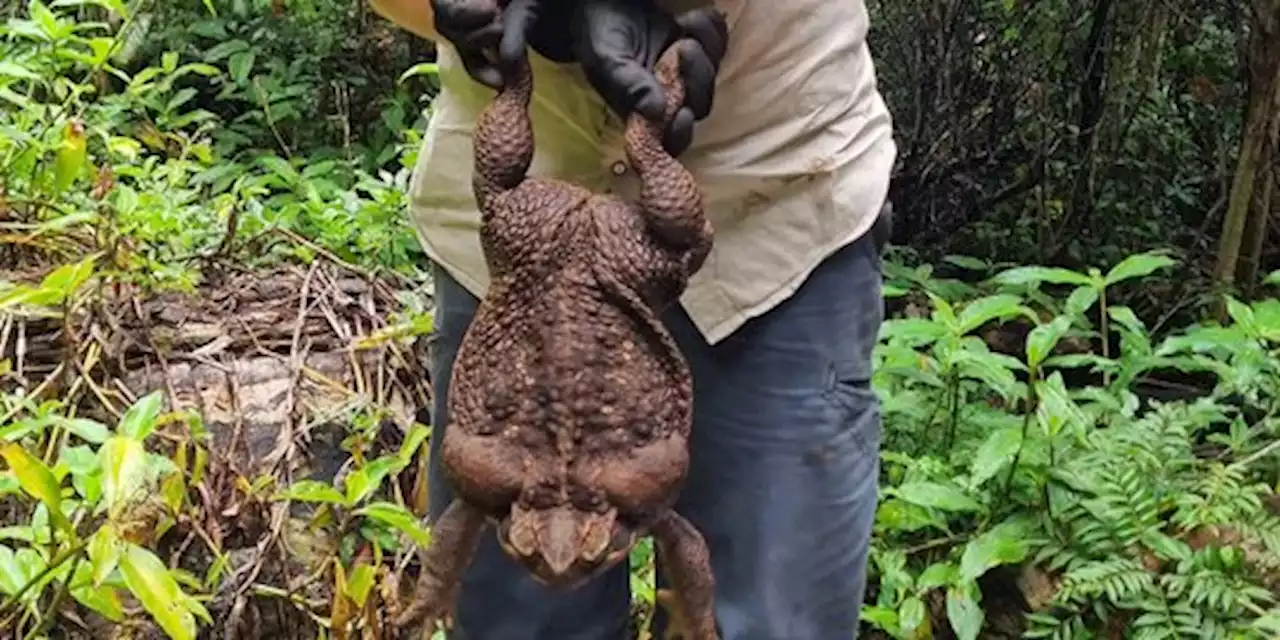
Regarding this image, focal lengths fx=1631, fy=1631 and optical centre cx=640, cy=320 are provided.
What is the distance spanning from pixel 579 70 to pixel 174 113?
3.35 meters

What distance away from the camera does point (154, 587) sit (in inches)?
66.2

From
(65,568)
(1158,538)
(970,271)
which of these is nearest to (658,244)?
(65,568)

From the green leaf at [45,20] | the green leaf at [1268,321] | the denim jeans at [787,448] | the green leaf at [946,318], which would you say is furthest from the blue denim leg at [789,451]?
the green leaf at [45,20]

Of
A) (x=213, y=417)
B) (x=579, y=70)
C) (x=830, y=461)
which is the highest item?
(x=579, y=70)

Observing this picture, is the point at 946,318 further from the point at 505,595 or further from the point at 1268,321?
the point at 505,595

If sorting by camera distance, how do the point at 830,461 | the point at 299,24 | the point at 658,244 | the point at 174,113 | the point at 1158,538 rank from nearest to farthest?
1. the point at 658,244
2. the point at 830,461
3. the point at 1158,538
4. the point at 174,113
5. the point at 299,24

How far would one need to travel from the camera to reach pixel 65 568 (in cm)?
192

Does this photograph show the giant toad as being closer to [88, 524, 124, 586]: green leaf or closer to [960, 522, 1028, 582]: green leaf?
[88, 524, 124, 586]: green leaf

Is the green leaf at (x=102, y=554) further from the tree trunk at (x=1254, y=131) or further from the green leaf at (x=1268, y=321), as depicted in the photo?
the tree trunk at (x=1254, y=131)

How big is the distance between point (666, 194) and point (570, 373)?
13 centimetres

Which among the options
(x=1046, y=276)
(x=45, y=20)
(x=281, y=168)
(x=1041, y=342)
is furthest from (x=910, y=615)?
(x=281, y=168)

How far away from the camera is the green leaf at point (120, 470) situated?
1732mm

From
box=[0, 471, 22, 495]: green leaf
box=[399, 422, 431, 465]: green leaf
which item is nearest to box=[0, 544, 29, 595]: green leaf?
box=[0, 471, 22, 495]: green leaf

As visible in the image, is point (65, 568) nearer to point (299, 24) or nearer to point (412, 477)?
point (412, 477)
